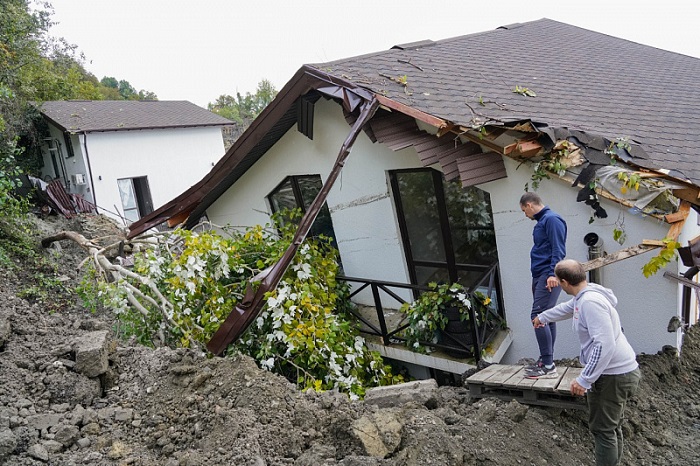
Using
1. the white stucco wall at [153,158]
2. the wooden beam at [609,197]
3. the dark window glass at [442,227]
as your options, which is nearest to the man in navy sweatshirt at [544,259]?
the wooden beam at [609,197]

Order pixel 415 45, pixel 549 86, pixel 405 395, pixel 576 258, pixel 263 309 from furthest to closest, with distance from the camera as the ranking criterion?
1. pixel 415 45
2. pixel 549 86
3. pixel 263 309
4. pixel 576 258
5. pixel 405 395

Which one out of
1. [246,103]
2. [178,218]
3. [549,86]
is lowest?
[178,218]

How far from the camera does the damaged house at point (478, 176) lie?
15.3 ft

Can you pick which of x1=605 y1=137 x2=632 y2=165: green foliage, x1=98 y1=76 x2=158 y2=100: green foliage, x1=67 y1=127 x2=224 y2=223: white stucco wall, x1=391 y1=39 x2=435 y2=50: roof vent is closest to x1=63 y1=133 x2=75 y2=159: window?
x1=67 y1=127 x2=224 y2=223: white stucco wall

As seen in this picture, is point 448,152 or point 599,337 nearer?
point 599,337

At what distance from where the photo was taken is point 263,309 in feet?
18.6

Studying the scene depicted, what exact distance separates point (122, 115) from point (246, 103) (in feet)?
95.0

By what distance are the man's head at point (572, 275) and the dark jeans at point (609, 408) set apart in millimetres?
650

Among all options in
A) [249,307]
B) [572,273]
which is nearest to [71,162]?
[249,307]

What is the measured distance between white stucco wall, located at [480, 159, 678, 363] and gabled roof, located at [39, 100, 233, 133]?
1998 centimetres

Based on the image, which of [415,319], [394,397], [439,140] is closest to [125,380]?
[394,397]

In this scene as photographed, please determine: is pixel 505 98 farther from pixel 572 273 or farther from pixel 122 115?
pixel 122 115

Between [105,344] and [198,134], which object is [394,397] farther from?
[198,134]

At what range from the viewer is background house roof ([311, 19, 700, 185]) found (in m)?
5.56
